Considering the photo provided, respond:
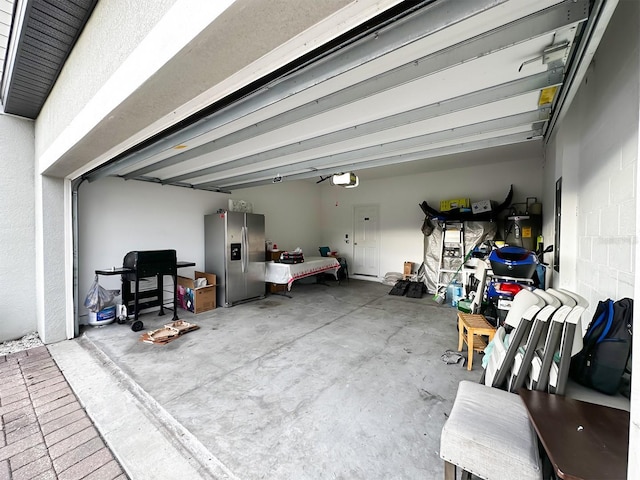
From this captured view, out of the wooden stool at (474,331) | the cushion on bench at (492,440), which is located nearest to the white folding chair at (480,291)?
the wooden stool at (474,331)

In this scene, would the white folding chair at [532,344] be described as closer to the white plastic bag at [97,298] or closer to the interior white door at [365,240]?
the white plastic bag at [97,298]

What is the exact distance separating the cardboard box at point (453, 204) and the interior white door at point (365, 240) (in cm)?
176

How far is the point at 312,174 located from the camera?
13.2 ft

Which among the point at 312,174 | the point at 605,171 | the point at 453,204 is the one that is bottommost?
the point at 605,171

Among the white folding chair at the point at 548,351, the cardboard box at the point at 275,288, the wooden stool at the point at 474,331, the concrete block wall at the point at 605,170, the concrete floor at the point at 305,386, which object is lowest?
the concrete floor at the point at 305,386

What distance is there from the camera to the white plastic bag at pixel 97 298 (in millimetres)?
3561

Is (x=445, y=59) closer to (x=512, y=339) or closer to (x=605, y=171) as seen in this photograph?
(x=605, y=171)

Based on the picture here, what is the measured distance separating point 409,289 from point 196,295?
172 inches

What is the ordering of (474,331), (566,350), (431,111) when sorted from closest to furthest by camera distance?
(566,350)
(431,111)
(474,331)

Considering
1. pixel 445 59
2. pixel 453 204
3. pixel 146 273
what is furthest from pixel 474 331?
pixel 146 273

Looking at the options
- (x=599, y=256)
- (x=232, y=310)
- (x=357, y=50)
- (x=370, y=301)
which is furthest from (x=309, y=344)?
(x=357, y=50)

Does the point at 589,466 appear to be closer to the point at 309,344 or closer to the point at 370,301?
the point at 309,344

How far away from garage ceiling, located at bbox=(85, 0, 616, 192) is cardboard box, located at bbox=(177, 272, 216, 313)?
2.09 meters

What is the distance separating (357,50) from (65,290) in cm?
432
